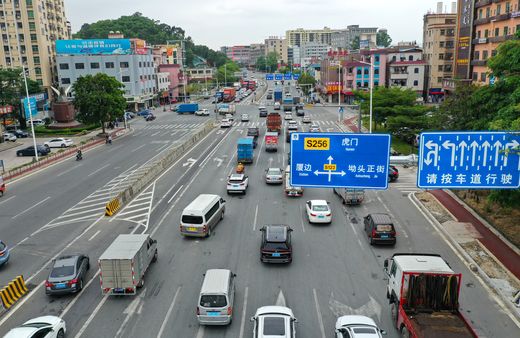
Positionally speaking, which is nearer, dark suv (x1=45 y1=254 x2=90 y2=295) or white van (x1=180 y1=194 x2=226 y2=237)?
dark suv (x1=45 y1=254 x2=90 y2=295)

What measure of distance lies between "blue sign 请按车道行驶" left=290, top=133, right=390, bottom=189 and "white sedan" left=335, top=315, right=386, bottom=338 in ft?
17.6

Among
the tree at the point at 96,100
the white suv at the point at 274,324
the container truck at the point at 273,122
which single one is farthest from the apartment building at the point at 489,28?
the tree at the point at 96,100

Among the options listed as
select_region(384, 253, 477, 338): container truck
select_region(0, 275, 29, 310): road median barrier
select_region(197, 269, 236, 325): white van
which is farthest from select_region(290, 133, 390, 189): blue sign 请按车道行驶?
select_region(0, 275, 29, 310): road median barrier

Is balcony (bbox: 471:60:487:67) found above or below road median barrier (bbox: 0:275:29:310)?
above

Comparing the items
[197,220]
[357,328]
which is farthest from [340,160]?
[197,220]

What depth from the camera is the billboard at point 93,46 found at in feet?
345

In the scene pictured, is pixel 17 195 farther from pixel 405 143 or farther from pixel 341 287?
pixel 405 143

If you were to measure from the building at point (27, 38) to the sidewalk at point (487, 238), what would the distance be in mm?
103514

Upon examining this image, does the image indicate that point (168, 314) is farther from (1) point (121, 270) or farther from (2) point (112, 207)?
(2) point (112, 207)

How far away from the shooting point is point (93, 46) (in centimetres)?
10606

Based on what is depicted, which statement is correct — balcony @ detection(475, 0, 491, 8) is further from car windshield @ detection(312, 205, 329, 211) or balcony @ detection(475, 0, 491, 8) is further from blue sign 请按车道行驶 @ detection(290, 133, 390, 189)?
blue sign 请按车道行驶 @ detection(290, 133, 390, 189)

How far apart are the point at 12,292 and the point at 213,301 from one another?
10.3 metres

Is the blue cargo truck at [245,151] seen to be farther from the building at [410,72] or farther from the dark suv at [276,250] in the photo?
the building at [410,72]

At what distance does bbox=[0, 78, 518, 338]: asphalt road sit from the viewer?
19453 millimetres
